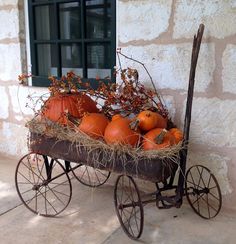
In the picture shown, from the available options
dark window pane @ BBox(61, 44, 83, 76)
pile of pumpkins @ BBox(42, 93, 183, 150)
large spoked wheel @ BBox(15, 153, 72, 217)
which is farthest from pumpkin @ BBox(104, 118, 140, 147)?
dark window pane @ BBox(61, 44, 83, 76)

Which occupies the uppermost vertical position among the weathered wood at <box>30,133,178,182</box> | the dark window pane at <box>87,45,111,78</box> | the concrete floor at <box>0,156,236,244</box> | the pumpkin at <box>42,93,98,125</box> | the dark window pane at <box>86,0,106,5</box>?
the dark window pane at <box>86,0,106,5</box>

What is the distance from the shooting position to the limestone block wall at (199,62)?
7.31 ft

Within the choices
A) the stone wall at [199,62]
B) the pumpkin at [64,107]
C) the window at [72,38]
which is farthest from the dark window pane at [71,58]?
the pumpkin at [64,107]

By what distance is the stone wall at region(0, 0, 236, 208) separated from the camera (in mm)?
2229

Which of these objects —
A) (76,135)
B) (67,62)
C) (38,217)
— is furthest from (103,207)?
(67,62)

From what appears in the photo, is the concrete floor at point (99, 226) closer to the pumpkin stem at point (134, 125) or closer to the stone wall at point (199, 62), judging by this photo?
the stone wall at point (199, 62)

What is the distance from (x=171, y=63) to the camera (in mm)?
2426

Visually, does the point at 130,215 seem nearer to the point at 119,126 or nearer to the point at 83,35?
the point at 119,126

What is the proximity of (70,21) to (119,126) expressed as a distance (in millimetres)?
1552

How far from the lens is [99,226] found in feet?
7.21

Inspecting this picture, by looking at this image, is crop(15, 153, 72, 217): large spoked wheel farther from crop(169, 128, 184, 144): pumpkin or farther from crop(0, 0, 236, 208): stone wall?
crop(0, 0, 236, 208): stone wall

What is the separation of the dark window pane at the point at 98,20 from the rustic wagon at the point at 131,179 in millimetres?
969

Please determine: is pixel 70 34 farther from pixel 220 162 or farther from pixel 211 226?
pixel 211 226

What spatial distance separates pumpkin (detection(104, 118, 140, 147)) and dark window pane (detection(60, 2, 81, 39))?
1369 millimetres
